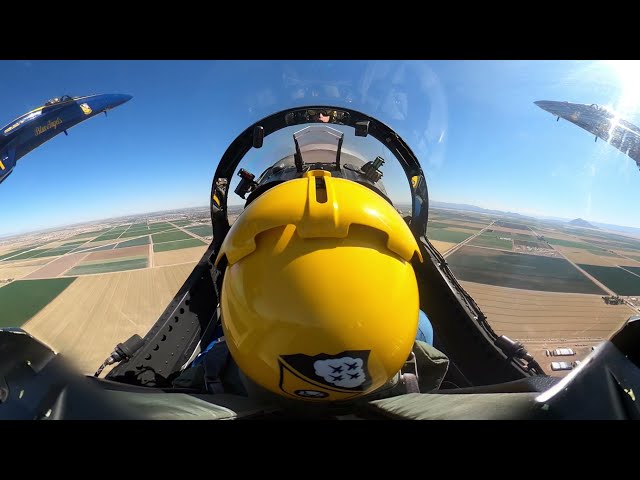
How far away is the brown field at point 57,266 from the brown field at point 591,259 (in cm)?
3276

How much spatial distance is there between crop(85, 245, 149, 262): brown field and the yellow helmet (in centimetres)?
2378

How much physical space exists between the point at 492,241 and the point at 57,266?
33812mm

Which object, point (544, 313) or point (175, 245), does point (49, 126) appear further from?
point (544, 313)

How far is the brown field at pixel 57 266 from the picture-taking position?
1569 centimetres

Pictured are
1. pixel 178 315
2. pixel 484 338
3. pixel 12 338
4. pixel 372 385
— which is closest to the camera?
pixel 12 338

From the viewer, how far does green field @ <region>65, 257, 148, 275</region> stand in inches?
667

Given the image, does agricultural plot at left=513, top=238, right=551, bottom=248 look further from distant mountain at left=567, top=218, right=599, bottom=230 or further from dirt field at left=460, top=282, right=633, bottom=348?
distant mountain at left=567, top=218, right=599, bottom=230

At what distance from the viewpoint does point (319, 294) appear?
84cm

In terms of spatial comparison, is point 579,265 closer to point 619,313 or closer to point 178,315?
point 619,313

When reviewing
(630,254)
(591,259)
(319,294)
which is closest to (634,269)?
(591,259)

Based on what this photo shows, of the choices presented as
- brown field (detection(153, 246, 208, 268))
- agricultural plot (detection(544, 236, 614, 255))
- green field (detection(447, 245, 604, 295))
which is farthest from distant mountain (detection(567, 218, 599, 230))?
brown field (detection(153, 246, 208, 268))

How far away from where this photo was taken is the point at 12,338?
2.62 feet

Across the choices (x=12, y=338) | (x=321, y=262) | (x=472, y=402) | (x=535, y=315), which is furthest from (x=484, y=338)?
(x=535, y=315)
